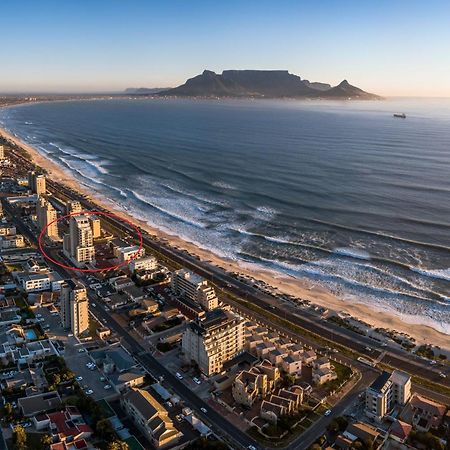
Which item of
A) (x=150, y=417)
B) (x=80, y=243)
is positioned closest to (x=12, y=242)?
(x=80, y=243)

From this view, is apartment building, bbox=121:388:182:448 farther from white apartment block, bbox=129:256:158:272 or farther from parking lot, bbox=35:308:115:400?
white apartment block, bbox=129:256:158:272

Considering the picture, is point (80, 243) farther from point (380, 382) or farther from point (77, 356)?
point (380, 382)

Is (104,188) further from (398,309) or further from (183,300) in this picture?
(398,309)

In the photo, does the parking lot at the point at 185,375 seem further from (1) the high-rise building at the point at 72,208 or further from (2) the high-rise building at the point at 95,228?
(1) the high-rise building at the point at 72,208

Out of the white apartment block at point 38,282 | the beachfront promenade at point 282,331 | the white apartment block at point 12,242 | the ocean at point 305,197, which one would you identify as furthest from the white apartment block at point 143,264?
the white apartment block at point 12,242

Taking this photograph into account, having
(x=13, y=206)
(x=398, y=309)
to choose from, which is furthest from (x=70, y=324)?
(x=13, y=206)

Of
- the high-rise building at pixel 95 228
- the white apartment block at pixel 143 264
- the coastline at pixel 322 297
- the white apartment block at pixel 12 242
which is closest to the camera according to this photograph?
the coastline at pixel 322 297
